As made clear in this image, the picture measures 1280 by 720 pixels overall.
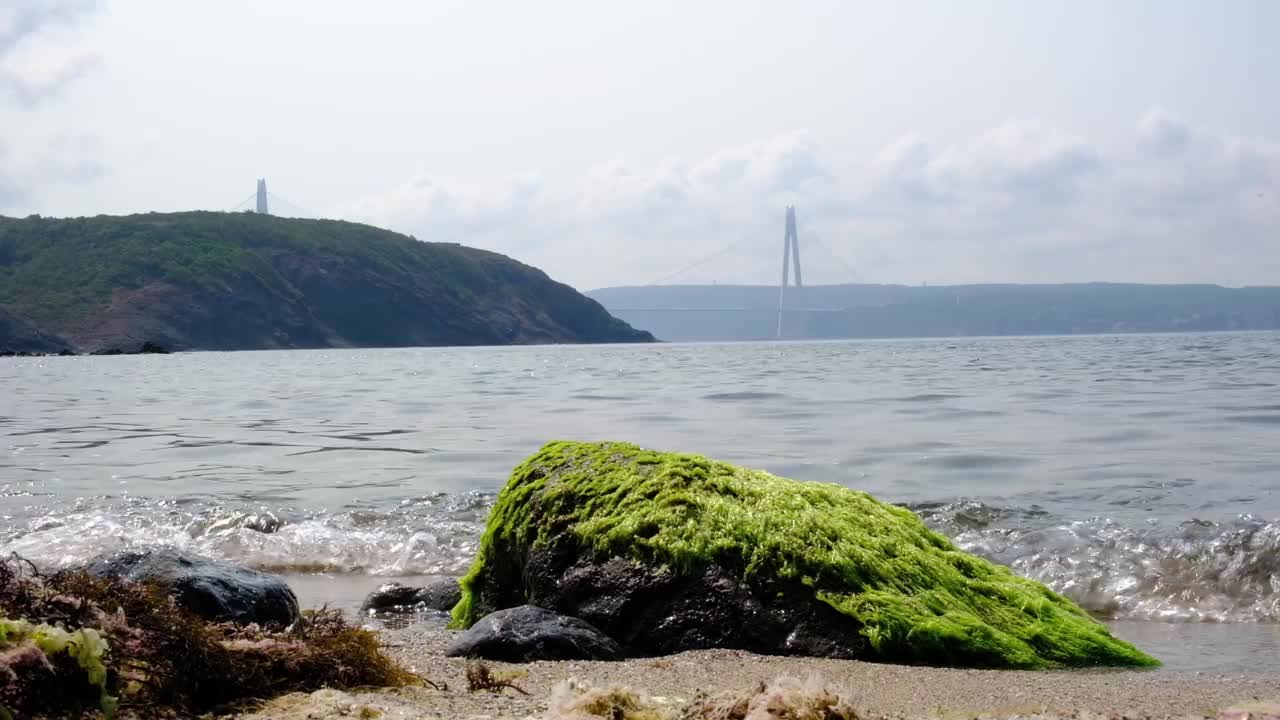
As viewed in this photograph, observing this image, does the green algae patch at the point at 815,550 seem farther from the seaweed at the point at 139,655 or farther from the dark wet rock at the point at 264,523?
the dark wet rock at the point at 264,523

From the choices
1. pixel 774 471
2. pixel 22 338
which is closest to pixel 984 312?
pixel 22 338

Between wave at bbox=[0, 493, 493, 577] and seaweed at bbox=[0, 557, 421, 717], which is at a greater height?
seaweed at bbox=[0, 557, 421, 717]

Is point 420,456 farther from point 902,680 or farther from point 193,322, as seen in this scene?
point 193,322

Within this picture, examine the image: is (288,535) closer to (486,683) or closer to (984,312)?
(486,683)

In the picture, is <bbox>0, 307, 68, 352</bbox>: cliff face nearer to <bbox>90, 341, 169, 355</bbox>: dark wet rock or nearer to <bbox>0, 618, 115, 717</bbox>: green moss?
<bbox>90, 341, 169, 355</bbox>: dark wet rock

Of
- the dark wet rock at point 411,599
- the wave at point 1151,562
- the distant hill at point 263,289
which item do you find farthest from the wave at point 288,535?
the distant hill at point 263,289

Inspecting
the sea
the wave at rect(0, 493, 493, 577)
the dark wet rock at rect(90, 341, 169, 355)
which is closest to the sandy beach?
the sea

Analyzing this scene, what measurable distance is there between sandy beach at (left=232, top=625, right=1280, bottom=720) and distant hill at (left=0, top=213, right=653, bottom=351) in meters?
102

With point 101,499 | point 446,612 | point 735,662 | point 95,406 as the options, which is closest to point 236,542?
point 101,499

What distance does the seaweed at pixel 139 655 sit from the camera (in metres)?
2.79

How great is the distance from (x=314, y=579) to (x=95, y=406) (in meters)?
17.6

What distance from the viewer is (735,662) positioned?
4.34m

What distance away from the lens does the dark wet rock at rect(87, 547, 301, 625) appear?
4.56 m

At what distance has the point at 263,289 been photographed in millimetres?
120750
